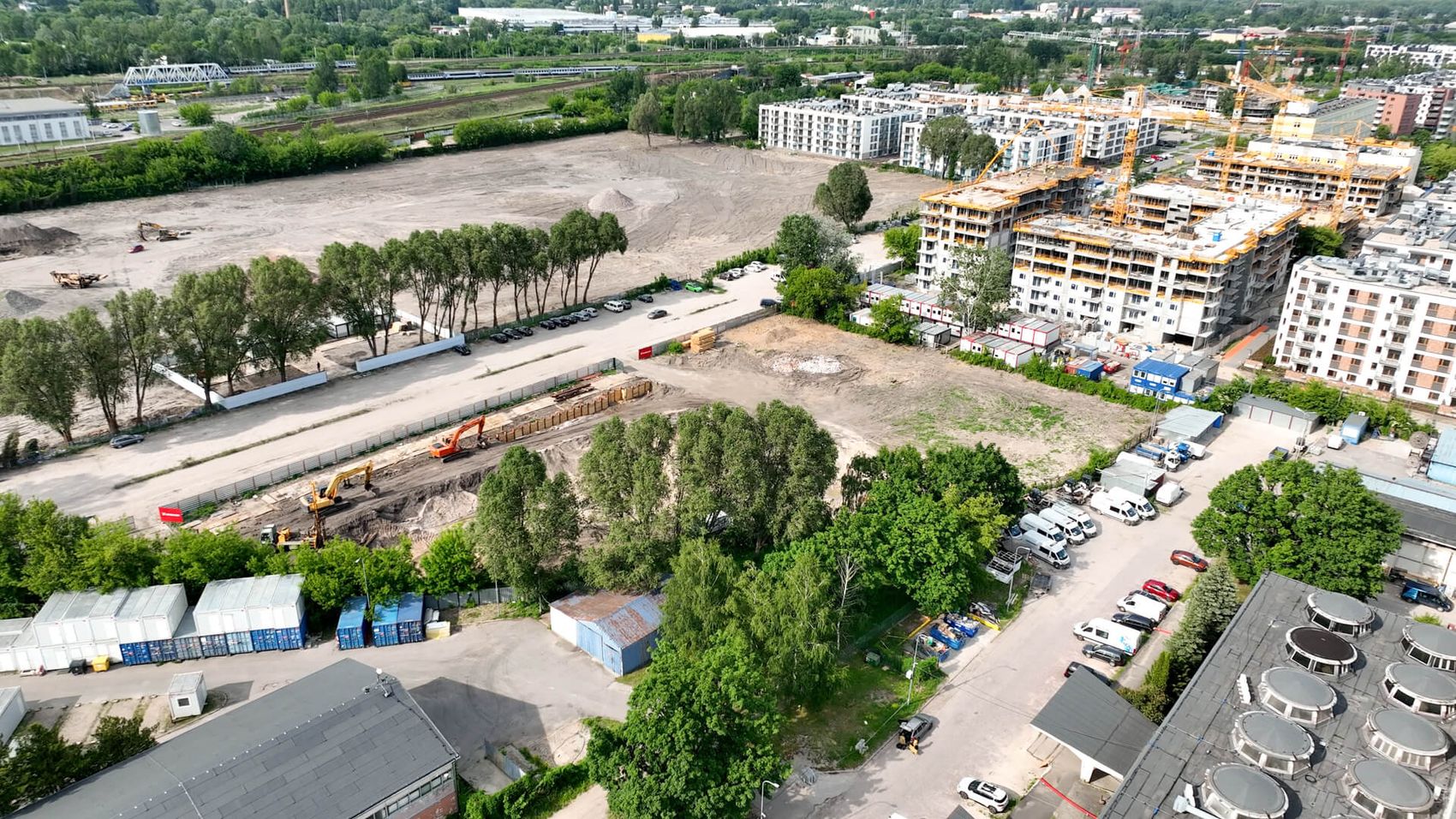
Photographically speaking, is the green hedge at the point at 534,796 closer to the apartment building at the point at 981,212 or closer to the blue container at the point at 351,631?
the blue container at the point at 351,631

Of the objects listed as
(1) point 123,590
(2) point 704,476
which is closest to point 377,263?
(1) point 123,590

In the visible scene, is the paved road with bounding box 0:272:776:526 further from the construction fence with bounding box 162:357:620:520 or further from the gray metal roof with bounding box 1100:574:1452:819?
the gray metal roof with bounding box 1100:574:1452:819

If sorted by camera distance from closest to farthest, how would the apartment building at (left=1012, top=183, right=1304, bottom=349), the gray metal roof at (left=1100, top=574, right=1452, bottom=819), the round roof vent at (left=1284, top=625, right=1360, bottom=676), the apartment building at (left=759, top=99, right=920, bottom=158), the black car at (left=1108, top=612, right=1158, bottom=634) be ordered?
the gray metal roof at (left=1100, top=574, right=1452, bottom=819)
the round roof vent at (left=1284, top=625, right=1360, bottom=676)
the black car at (left=1108, top=612, right=1158, bottom=634)
the apartment building at (left=1012, top=183, right=1304, bottom=349)
the apartment building at (left=759, top=99, right=920, bottom=158)

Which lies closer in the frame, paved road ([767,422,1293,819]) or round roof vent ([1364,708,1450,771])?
round roof vent ([1364,708,1450,771])

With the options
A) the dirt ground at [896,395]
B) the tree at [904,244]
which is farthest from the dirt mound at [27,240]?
the tree at [904,244]

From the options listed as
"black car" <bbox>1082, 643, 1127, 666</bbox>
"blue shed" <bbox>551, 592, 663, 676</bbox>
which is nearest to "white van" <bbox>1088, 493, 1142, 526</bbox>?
"black car" <bbox>1082, 643, 1127, 666</bbox>

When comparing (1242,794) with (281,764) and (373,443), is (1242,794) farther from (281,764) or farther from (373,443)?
(373,443)

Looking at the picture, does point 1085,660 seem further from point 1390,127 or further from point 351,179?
point 1390,127
